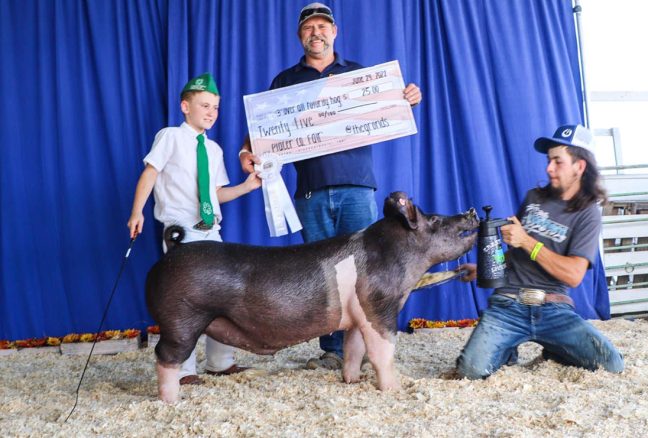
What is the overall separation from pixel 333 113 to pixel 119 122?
1755 millimetres

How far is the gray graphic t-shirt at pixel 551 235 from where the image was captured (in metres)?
2.60

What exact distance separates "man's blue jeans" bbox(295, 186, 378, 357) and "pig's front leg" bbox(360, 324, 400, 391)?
67cm

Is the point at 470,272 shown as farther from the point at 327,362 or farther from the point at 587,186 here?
the point at 327,362

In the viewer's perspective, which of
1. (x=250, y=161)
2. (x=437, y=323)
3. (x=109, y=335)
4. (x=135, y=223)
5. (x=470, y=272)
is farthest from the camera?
(x=437, y=323)

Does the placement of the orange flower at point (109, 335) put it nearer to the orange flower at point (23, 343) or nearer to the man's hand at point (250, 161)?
the orange flower at point (23, 343)

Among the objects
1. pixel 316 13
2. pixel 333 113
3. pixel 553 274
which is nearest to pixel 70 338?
pixel 333 113

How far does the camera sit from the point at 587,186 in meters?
2.66

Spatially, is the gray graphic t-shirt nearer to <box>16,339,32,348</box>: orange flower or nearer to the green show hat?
the green show hat

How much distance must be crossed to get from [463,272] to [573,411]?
859 millimetres

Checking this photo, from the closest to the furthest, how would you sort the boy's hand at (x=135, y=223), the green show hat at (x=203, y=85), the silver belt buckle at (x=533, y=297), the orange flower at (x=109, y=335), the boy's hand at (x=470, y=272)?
the boy's hand at (x=135, y=223) < the silver belt buckle at (x=533, y=297) < the boy's hand at (x=470, y=272) < the green show hat at (x=203, y=85) < the orange flower at (x=109, y=335)

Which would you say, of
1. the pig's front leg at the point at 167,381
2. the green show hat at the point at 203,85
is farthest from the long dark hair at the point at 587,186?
the pig's front leg at the point at 167,381

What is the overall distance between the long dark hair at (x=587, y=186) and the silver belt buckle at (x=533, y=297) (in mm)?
399

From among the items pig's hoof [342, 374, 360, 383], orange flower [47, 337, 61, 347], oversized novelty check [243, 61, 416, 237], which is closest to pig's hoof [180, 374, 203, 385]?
pig's hoof [342, 374, 360, 383]

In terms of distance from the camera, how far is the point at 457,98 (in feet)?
13.9
